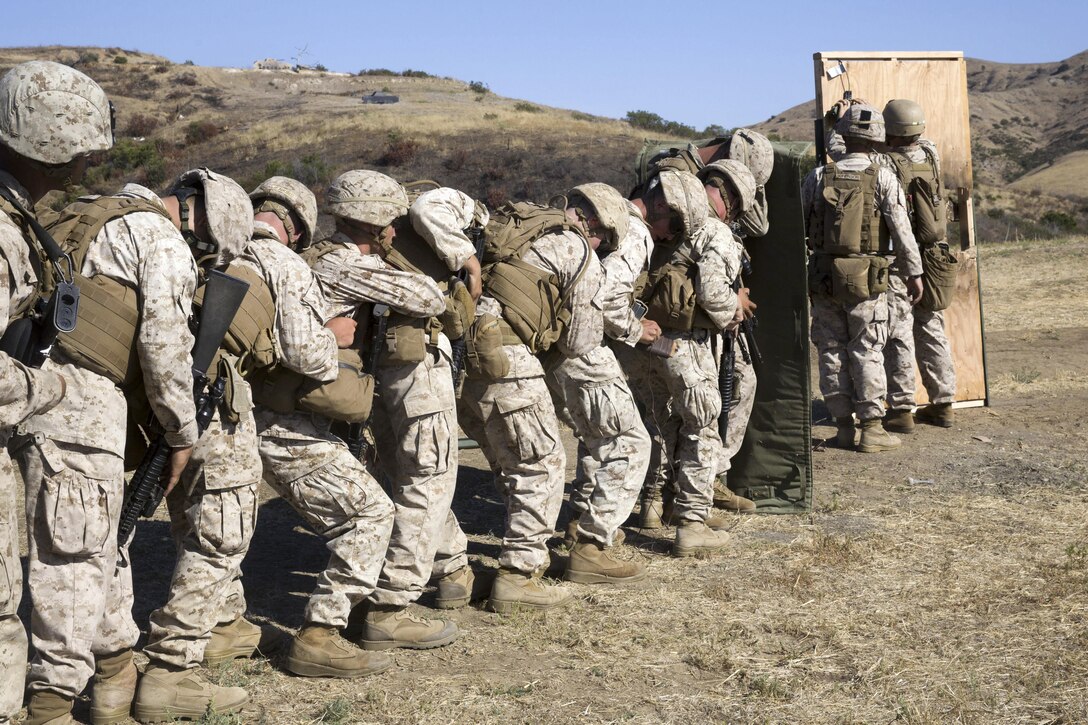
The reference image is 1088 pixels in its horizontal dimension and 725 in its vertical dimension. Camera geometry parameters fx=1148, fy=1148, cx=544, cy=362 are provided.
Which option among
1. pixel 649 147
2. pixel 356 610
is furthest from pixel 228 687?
pixel 649 147

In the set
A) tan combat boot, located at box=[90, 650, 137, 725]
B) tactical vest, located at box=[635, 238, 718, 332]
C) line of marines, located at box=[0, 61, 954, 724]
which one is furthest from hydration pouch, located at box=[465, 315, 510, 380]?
tan combat boot, located at box=[90, 650, 137, 725]

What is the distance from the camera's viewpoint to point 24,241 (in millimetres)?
3441

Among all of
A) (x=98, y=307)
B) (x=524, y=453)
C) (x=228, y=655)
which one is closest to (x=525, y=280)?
(x=524, y=453)

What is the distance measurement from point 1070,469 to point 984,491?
0.86 meters

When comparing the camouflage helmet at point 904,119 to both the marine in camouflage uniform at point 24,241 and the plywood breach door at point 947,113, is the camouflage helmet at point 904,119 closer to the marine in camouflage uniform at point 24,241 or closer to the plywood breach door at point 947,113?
the plywood breach door at point 947,113

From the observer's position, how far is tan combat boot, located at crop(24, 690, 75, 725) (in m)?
3.97

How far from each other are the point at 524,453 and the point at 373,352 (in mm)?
1048

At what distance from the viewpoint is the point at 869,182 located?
9.04 meters

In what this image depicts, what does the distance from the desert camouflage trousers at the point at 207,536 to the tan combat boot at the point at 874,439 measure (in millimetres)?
6000

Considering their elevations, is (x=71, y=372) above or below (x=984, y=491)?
above

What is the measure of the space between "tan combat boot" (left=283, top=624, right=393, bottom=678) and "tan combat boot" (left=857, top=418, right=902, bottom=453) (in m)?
5.50

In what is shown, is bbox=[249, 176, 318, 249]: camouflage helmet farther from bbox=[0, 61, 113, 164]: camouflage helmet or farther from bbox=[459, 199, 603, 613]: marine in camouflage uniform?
bbox=[0, 61, 113, 164]: camouflage helmet

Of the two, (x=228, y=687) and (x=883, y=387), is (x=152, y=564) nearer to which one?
(x=228, y=687)

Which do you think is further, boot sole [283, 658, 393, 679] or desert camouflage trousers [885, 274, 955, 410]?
desert camouflage trousers [885, 274, 955, 410]
